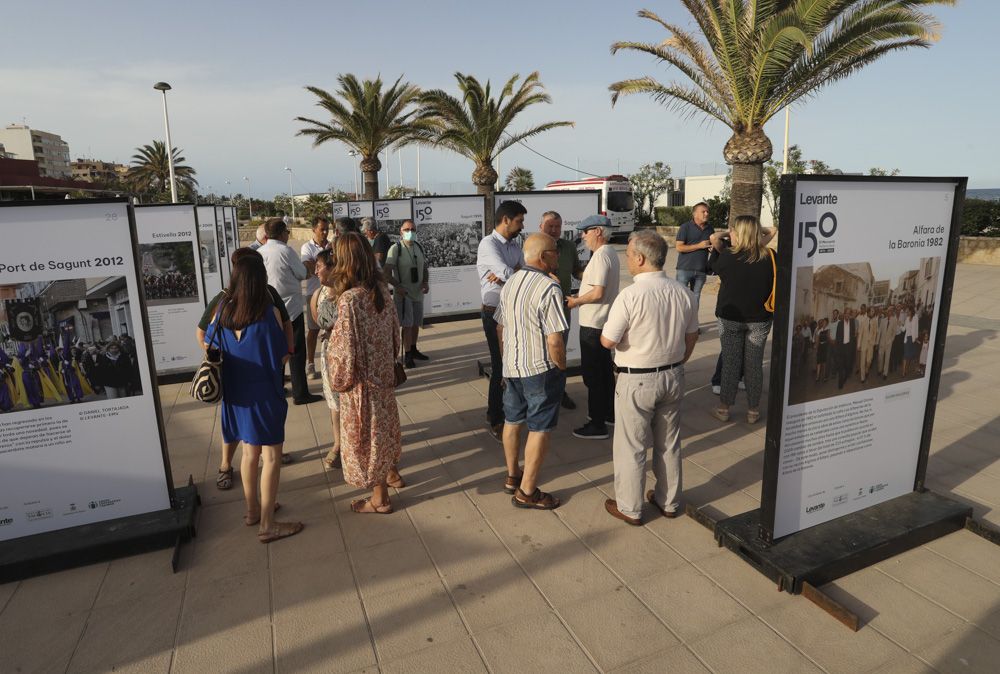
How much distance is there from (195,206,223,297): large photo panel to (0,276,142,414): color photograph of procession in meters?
5.25

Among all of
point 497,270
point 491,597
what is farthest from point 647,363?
point 497,270

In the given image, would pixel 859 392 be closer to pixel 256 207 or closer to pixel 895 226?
pixel 895 226

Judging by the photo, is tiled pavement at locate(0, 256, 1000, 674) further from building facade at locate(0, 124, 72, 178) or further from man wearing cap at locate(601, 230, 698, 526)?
building facade at locate(0, 124, 72, 178)

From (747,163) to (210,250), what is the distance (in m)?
10.1

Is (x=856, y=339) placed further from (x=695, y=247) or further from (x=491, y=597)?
(x=695, y=247)

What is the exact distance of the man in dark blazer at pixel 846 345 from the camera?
118 inches

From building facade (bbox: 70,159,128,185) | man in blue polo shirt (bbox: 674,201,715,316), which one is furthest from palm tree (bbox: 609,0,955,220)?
building facade (bbox: 70,159,128,185)

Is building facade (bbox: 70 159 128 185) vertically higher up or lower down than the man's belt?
higher up

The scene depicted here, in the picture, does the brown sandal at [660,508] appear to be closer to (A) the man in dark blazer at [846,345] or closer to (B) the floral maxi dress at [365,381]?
(A) the man in dark blazer at [846,345]

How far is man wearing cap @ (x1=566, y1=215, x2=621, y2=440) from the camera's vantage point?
4758 millimetres

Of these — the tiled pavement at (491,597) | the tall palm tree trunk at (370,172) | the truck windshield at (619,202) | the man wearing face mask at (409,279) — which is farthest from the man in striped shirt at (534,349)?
the truck windshield at (619,202)

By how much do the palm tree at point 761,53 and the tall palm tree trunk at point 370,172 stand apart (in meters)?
12.6

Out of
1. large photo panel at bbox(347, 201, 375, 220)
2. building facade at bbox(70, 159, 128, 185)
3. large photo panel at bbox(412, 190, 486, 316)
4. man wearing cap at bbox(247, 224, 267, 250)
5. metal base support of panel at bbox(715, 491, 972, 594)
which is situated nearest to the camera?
metal base support of panel at bbox(715, 491, 972, 594)

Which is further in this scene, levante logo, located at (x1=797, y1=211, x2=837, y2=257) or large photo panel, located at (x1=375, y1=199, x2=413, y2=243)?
large photo panel, located at (x1=375, y1=199, x2=413, y2=243)
